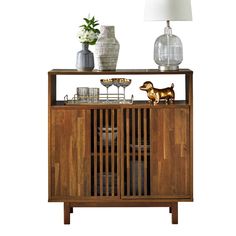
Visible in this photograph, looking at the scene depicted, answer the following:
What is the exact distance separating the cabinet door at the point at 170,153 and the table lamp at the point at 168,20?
455 mm

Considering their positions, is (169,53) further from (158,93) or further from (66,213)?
(66,213)

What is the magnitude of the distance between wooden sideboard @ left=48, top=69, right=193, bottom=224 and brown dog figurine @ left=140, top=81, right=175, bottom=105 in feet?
0.21

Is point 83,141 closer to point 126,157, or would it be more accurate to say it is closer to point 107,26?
point 126,157

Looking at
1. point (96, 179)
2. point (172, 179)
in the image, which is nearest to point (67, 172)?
point (96, 179)

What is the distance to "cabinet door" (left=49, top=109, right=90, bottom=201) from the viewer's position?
8.96 meters

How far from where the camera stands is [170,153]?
29.5ft

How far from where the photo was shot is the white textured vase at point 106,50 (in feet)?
29.7

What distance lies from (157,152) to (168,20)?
1195 mm

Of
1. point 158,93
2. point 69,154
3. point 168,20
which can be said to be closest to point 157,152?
point 158,93

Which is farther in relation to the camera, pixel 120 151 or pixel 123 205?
pixel 123 205

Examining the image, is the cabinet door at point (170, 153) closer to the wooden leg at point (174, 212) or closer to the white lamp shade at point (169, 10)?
the wooden leg at point (174, 212)

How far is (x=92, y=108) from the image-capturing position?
8.95m

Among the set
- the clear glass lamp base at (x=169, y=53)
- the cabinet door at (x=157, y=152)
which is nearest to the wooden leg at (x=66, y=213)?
the cabinet door at (x=157, y=152)

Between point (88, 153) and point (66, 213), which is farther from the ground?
point (88, 153)
